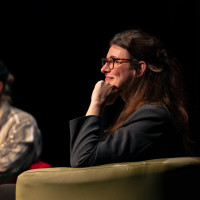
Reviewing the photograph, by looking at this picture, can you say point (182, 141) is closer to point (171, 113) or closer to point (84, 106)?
point (171, 113)

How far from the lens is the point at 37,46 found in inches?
134

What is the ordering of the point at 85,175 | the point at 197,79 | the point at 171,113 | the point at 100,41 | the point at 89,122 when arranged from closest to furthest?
the point at 85,175, the point at 89,122, the point at 171,113, the point at 197,79, the point at 100,41

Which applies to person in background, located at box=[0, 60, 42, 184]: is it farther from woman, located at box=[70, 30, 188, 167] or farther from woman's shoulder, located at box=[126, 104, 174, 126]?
woman's shoulder, located at box=[126, 104, 174, 126]

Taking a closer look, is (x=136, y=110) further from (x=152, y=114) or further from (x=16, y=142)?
(x=16, y=142)

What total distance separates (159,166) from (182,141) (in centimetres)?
34

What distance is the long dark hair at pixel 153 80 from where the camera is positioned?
1.53 metres

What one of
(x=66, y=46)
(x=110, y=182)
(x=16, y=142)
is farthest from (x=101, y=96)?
(x=66, y=46)

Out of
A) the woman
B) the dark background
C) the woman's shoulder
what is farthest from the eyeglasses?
the dark background

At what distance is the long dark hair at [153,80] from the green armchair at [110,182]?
0.42 m

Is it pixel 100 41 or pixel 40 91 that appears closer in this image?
pixel 100 41

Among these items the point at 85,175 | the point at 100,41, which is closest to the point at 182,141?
the point at 85,175

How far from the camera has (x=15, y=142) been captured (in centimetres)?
218

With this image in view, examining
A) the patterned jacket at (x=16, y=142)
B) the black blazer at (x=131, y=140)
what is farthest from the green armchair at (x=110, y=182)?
the patterned jacket at (x=16, y=142)

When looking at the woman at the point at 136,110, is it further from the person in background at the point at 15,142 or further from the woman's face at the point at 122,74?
the person in background at the point at 15,142
